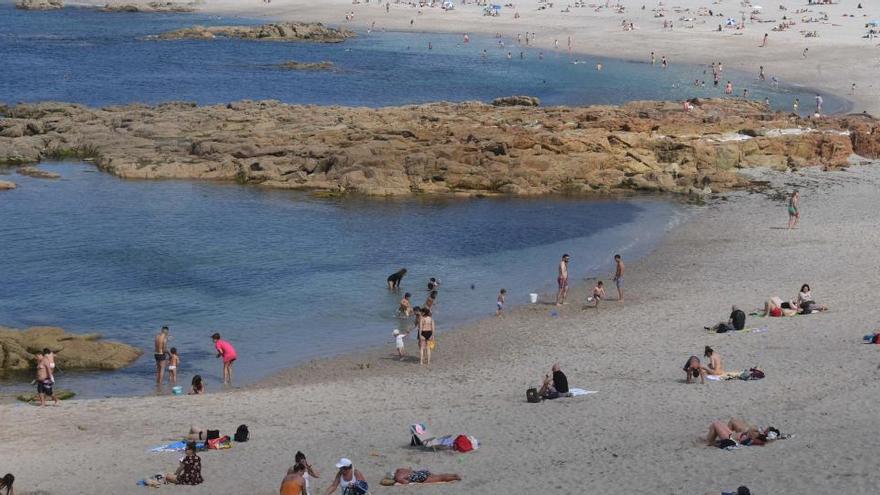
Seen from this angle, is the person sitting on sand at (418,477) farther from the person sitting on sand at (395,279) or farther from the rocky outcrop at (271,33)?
the rocky outcrop at (271,33)

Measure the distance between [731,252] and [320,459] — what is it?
18.6m

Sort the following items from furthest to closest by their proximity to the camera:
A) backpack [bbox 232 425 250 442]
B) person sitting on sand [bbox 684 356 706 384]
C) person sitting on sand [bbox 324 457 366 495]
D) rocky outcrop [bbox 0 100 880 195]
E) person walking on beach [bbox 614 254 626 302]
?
rocky outcrop [bbox 0 100 880 195] < person walking on beach [bbox 614 254 626 302] < person sitting on sand [bbox 684 356 706 384] < backpack [bbox 232 425 250 442] < person sitting on sand [bbox 324 457 366 495]

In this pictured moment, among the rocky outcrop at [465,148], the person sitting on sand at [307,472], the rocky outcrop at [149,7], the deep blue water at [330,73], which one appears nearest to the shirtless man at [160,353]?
the person sitting on sand at [307,472]

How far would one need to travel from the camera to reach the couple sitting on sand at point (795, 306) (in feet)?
82.7

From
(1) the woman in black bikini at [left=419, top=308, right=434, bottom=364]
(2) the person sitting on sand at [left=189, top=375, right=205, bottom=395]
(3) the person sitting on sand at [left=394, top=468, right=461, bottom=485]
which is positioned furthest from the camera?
(1) the woman in black bikini at [left=419, top=308, right=434, bottom=364]

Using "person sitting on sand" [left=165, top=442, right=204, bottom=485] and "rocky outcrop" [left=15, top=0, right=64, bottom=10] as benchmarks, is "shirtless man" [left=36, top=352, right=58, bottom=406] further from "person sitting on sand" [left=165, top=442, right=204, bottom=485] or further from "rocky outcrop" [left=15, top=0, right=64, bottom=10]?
"rocky outcrop" [left=15, top=0, right=64, bottom=10]

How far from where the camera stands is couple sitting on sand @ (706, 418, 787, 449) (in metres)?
17.0

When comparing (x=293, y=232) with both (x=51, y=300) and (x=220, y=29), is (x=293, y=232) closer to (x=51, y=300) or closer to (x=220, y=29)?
(x=51, y=300)

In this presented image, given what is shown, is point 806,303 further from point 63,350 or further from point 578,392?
point 63,350

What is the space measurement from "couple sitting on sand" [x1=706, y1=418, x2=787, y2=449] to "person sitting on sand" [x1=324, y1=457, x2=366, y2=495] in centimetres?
547

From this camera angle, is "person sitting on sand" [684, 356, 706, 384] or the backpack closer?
the backpack

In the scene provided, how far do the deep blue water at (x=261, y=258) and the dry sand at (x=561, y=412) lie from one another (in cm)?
246

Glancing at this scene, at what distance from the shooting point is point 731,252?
107ft

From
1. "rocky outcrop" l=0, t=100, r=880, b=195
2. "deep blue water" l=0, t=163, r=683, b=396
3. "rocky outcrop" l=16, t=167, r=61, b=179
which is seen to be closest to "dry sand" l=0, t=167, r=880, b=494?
"deep blue water" l=0, t=163, r=683, b=396
